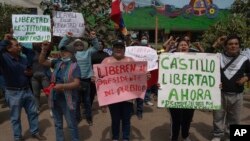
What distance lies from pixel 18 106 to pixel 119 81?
1.73 meters

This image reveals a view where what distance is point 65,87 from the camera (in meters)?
5.33

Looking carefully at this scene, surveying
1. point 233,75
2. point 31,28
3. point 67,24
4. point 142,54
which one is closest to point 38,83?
point 31,28

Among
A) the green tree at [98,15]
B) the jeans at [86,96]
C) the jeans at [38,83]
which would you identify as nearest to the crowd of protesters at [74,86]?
the jeans at [86,96]

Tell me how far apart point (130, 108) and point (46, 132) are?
201 centimetres

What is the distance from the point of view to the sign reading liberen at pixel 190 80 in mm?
Answer: 5727

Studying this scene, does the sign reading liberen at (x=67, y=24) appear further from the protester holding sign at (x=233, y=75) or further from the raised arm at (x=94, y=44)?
the protester holding sign at (x=233, y=75)

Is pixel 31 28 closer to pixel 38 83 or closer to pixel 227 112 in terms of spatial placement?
pixel 38 83

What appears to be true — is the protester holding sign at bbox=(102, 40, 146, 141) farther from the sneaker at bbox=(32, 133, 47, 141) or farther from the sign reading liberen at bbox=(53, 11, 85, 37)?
the sign reading liberen at bbox=(53, 11, 85, 37)

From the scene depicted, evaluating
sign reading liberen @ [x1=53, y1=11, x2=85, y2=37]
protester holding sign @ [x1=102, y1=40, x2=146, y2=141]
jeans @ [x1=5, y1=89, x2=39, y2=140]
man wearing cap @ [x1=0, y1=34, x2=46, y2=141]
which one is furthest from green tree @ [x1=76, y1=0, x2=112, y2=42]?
protester holding sign @ [x1=102, y1=40, x2=146, y2=141]

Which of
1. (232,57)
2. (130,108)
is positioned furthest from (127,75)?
(232,57)

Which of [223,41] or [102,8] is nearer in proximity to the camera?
[223,41]

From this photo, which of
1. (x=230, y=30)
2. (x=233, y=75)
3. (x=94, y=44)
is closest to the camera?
(x=233, y=75)

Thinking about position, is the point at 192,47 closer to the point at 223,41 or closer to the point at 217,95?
the point at 223,41

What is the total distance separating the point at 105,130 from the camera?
708cm
